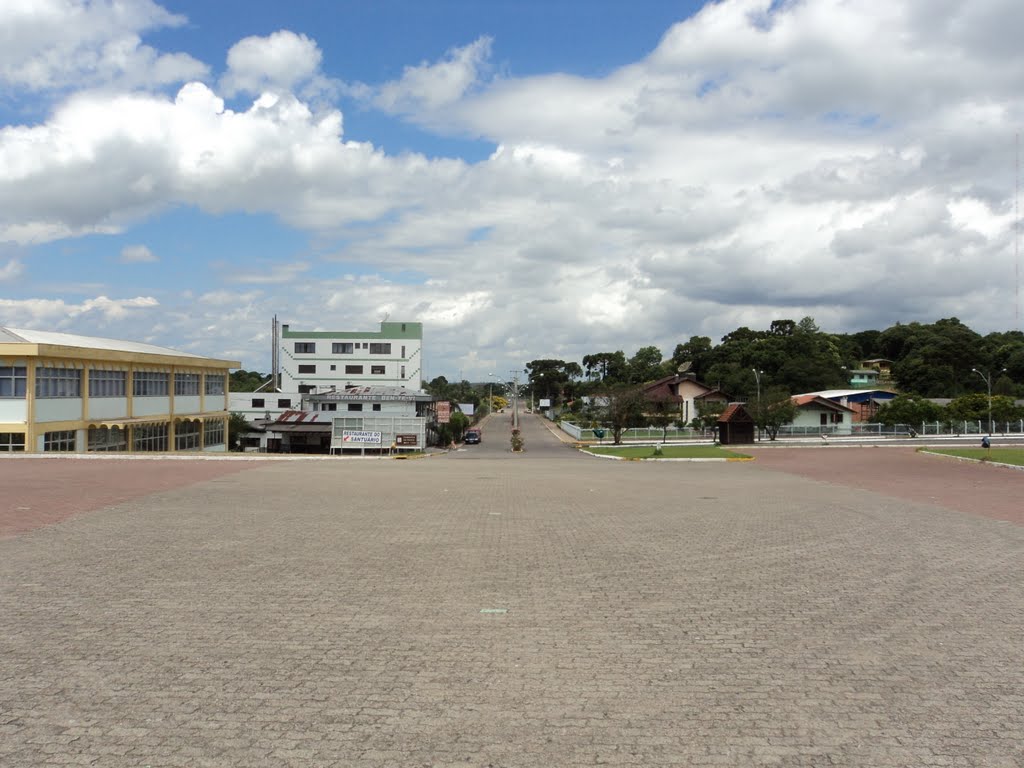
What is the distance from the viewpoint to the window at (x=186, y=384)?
48.9 m

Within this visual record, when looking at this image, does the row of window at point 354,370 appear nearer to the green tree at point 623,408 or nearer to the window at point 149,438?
the green tree at point 623,408

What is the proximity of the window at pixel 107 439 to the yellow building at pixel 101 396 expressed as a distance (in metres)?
0.05

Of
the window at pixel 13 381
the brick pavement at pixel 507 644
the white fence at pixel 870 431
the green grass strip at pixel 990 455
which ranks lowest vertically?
the brick pavement at pixel 507 644

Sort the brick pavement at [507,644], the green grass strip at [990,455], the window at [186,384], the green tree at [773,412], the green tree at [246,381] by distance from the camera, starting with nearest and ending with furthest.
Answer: the brick pavement at [507,644] < the green grass strip at [990,455] < the window at [186,384] < the green tree at [773,412] < the green tree at [246,381]

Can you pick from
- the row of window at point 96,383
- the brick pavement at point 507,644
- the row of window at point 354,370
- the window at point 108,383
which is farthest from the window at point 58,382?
the row of window at point 354,370

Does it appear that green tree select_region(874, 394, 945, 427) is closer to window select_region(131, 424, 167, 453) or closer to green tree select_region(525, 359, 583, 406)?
window select_region(131, 424, 167, 453)

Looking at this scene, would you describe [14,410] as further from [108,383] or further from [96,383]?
[108,383]

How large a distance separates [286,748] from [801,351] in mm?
101950

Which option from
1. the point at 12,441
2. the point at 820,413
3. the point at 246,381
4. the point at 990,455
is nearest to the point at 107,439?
the point at 12,441

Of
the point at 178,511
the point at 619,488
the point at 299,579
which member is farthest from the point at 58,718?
the point at 619,488

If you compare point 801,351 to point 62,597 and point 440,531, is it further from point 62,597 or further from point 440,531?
point 62,597

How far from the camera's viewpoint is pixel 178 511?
16281 mm

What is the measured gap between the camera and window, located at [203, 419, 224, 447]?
54.0 m

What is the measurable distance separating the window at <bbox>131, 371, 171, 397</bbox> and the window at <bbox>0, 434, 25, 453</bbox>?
8975 mm
